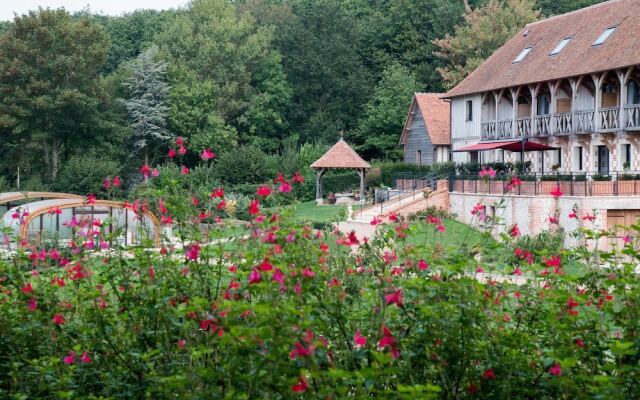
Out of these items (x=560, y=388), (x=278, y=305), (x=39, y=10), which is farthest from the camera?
(x=39, y=10)

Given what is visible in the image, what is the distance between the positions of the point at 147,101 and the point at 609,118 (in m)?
30.6

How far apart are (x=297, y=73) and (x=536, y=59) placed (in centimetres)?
2772

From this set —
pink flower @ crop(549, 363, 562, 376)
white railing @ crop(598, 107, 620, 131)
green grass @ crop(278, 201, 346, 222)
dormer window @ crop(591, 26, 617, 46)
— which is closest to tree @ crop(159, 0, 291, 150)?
green grass @ crop(278, 201, 346, 222)

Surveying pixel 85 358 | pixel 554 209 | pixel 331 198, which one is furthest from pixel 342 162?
pixel 85 358

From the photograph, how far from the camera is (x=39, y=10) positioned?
50500mm

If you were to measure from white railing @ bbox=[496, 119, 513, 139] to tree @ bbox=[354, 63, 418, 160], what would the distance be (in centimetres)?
1741

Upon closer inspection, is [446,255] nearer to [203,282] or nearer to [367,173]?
[203,282]

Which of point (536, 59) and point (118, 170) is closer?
A: point (536, 59)

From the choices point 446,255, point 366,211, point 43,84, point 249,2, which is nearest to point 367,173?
point 366,211

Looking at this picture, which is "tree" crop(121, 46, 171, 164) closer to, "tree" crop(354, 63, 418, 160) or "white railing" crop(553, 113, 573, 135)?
"tree" crop(354, 63, 418, 160)

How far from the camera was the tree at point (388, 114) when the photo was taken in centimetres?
5844

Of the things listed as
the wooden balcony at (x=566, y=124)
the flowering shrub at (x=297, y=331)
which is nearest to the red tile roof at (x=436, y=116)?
the wooden balcony at (x=566, y=124)

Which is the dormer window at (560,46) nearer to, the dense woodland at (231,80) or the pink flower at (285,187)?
the dense woodland at (231,80)

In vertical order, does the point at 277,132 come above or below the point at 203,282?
above
